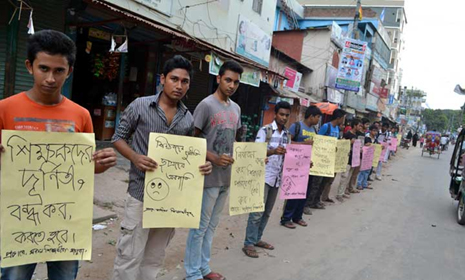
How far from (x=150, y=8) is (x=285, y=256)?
22.2ft

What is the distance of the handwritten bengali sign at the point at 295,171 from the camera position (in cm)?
424

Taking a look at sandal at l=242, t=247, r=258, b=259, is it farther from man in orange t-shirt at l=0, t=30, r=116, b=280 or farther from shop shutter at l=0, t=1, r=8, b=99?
shop shutter at l=0, t=1, r=8, b=99

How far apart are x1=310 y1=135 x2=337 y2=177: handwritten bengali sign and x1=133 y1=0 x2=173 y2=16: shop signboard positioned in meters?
5.48

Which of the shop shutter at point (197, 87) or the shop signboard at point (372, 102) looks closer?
the shop shutter at point (197, 87)

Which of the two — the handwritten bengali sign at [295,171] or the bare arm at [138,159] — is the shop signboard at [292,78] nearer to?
the handwritten bengali sign at [295,171]

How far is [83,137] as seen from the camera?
1.82 m

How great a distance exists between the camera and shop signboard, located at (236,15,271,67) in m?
11.9

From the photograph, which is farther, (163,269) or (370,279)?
(370,279)

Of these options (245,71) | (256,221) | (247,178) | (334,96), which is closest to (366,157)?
(245,71)

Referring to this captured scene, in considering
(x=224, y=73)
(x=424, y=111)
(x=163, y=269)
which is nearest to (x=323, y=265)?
(x=163, y=269)

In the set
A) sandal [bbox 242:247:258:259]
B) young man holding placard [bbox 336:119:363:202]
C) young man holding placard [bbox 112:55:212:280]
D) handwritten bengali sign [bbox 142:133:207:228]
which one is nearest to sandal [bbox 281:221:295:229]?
sandal [bbox 242:247:258:259]

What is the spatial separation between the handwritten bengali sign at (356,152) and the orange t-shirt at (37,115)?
6.61 metres

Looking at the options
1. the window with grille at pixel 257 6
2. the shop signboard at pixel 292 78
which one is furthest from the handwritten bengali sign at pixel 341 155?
the shop signboard at pixel 292 78

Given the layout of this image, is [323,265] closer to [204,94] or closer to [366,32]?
[204,94]
